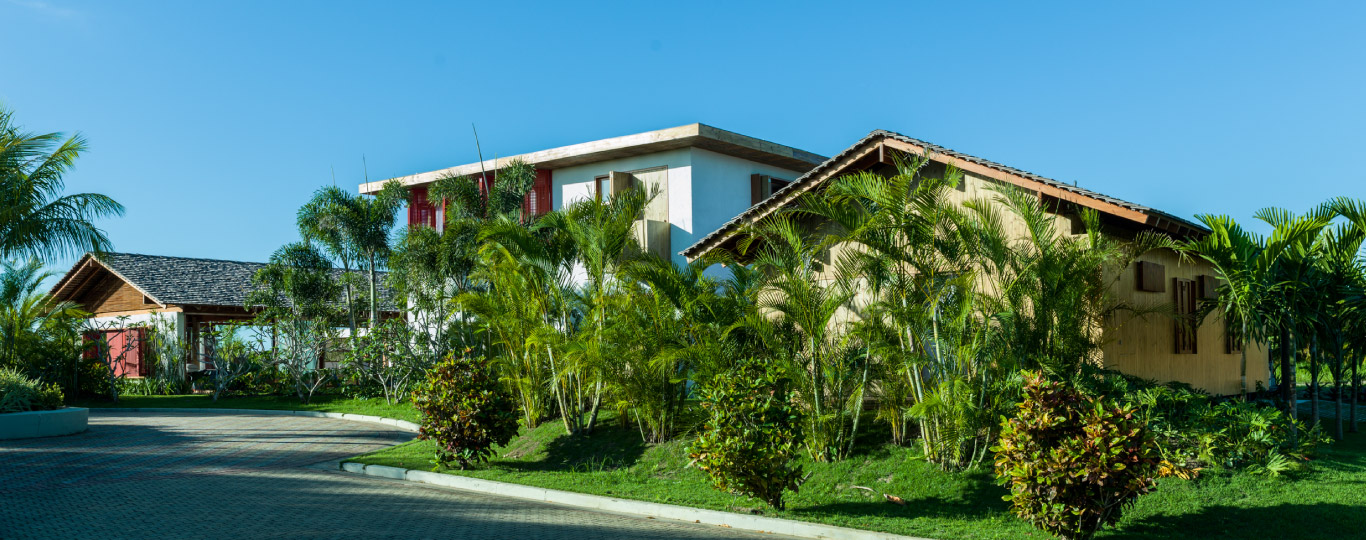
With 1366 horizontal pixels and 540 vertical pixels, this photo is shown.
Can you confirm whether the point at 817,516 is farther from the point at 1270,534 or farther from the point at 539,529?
the point at 1270,534

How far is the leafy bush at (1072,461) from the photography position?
8156 millimetres

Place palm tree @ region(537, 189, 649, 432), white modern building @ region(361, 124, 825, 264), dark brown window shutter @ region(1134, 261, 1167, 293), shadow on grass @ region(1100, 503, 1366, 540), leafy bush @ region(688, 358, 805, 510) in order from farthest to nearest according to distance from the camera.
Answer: white modern building @ region(361, 124, 825, 264)
palm tree @ region(537, 189, 649, 432)
dark brown window shutter @ region(1134, 261, 1167, 293)
leafy bush @ region(688, 358, 805, 510)
shadow on grass @ region(1100, 503, 1366, 540)

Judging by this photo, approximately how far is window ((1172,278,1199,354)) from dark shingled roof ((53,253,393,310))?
1084 inches

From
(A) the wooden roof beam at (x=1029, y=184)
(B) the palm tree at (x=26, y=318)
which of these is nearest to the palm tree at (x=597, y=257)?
(A) the wooden roof beam at (x=1029, y=184)

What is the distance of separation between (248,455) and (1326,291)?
52.9 feet

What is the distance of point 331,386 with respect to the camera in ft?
98.0

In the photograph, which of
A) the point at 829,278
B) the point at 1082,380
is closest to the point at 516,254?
the point at 829,278

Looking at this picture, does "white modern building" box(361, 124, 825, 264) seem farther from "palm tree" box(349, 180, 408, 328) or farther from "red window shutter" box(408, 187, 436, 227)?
"red window shutter" box(408, 187, 436, 227)

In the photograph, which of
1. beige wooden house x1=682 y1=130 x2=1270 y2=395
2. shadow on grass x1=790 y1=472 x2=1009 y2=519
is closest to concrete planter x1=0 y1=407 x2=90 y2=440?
beige wooden house x1=682 y1=130 x2=1270 y2=395

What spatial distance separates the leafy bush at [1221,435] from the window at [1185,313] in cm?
370

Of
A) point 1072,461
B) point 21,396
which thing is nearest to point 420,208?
point 21,396

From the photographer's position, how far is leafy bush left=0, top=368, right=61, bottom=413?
18.1m

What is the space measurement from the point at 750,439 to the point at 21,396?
1598cm

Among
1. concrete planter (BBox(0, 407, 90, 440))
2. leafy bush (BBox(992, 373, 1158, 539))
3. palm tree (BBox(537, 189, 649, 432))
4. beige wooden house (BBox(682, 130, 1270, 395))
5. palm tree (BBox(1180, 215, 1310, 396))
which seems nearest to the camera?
leafy bush (BBox(992, 373, 1158, 539))
